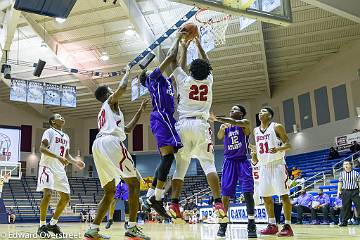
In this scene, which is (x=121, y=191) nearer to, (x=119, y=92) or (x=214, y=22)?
(x=119, y=92)

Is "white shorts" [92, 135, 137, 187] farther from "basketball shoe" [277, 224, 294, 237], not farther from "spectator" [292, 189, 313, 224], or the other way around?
"spectator" [292, 189, 313, 224]

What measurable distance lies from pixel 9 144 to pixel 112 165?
53.7ft

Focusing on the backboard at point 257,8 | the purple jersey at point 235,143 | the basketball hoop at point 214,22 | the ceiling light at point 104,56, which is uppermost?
the ceiling light at point 104,56

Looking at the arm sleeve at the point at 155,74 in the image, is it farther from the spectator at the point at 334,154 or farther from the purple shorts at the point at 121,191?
→ the spectator at the point at 334,154

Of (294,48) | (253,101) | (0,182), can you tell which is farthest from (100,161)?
(253,101)

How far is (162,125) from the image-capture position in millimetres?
4727

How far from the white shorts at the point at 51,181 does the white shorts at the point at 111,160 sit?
7.02ft

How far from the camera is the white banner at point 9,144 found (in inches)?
743

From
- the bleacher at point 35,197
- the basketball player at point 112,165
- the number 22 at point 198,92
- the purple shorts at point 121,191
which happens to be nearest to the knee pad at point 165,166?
the basketball player at point 112,165

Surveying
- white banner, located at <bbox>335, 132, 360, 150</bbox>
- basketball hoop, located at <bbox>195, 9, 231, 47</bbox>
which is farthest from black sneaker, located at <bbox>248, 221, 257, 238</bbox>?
white banner, located at <bbox>335, 132, 360, 150</bbox>

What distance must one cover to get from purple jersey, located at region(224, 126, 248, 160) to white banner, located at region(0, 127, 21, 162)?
50.6ft

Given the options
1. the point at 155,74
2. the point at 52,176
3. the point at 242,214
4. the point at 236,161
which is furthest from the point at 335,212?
the point at 155,74

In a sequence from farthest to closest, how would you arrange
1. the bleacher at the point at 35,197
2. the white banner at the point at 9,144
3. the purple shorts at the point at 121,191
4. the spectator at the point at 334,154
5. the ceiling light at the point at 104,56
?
the bleacher at the point at 35,197
the ceiling light at the point at 104,56
the spectator at the point at 334,154
the white banner at the point at 9,144
the purple shorts at the point at 121,191

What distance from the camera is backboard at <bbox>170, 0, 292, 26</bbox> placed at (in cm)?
774
